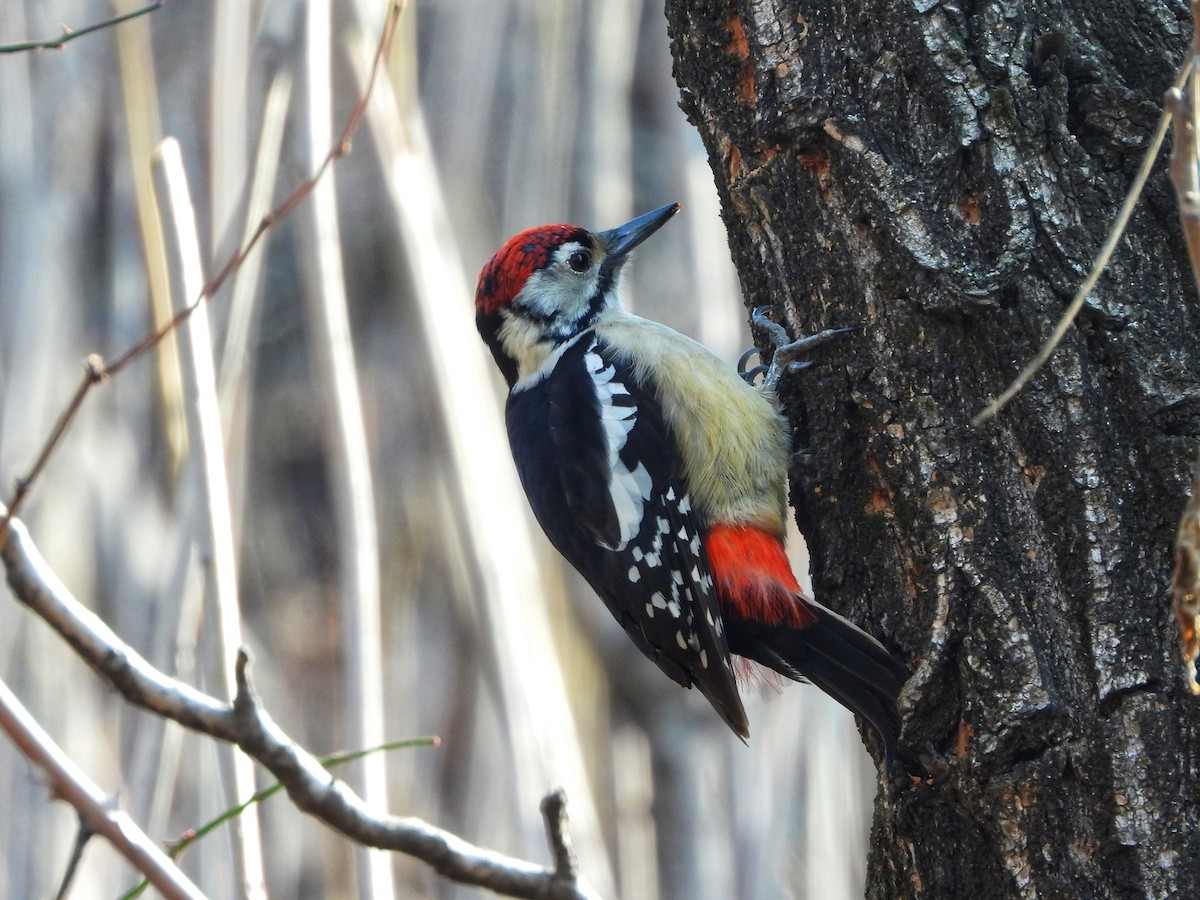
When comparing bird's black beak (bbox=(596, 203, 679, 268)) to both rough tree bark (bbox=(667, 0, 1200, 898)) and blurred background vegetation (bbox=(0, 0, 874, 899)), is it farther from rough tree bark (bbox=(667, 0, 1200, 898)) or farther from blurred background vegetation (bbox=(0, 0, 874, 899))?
rough tree bark (bbox=(667, 0, 1200, 898))

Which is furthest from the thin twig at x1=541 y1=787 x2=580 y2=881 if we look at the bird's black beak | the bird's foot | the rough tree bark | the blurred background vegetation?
the bird's black beak

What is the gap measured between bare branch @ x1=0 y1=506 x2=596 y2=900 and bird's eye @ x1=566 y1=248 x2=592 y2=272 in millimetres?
1885

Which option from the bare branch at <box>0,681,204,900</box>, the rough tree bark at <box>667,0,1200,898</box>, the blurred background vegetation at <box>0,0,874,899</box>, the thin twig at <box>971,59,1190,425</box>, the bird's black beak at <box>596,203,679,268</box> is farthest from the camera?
the bird's black beak at <box>596,203,679,268</box>

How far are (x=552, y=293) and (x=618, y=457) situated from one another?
1.88ft

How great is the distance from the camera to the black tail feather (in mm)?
1540

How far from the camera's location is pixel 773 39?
158cm

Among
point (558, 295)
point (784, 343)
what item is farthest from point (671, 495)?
point (558, 295)

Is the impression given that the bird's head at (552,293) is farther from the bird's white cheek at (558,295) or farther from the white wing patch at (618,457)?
the white wing patch at (618,457)

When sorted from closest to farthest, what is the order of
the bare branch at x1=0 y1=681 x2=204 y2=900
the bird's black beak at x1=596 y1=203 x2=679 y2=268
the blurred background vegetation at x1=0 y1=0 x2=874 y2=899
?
1. the bare branch at x1=0 y1=681 x2=204 y2=900
2. the blurred background vegetation at x1=0 y1=0 x2=874 y2=899
3. the bird's black beak at x1=596 y1=203 x2=679 y2=268

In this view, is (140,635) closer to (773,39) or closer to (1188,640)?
(773,39)

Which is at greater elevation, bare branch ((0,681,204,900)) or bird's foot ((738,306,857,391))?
bird's foot ((738,306,857,391))

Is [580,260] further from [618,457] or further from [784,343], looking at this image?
[784,343]

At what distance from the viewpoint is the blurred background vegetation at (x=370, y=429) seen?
2217 mm

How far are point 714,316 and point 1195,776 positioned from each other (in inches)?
67.5
